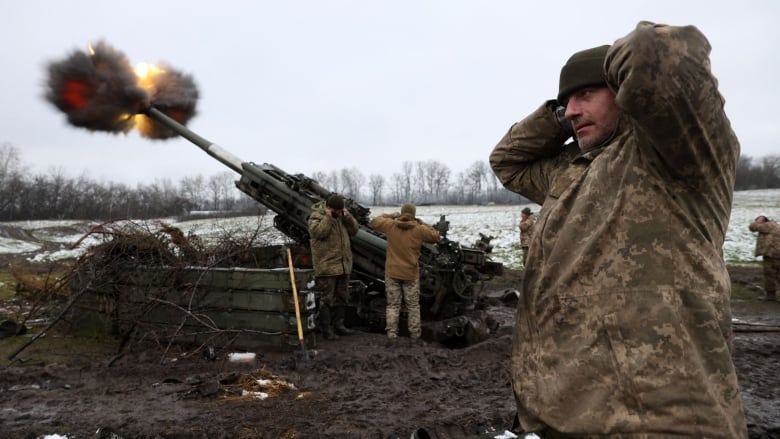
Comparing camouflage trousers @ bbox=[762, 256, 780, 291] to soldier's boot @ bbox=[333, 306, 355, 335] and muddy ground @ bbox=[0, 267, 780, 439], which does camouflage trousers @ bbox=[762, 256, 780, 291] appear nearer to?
muddy ground @ bbox=[0, 267, 780, 439]

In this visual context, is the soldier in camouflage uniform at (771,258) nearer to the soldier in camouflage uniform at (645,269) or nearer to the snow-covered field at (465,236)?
the snow-covered field at (465,236)

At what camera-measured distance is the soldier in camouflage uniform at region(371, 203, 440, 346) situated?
8070 millimetres

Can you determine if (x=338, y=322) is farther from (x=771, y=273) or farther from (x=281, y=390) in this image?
(x=771, y=273)

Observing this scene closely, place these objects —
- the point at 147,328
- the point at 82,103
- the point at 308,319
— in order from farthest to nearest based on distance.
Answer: the point at 82,103 < the point at 147,328 < the point at 308,319

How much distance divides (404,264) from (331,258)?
3.77 feet

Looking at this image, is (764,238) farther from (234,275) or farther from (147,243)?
(147,243)

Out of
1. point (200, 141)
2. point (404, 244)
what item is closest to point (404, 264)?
point (404, 244)

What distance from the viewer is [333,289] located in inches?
319

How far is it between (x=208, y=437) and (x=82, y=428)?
126 centimetres

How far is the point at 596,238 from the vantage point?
5.39 ft

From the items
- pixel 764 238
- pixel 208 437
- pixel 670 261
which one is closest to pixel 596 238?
pixel 670 261

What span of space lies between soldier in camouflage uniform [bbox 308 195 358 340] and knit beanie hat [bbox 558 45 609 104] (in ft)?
20.5

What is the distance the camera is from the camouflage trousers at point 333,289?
8016 millimetres

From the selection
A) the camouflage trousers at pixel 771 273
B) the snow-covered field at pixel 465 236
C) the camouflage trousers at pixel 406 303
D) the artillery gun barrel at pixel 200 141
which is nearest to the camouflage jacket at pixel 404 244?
the camouflage trousers at pixel 406 303
